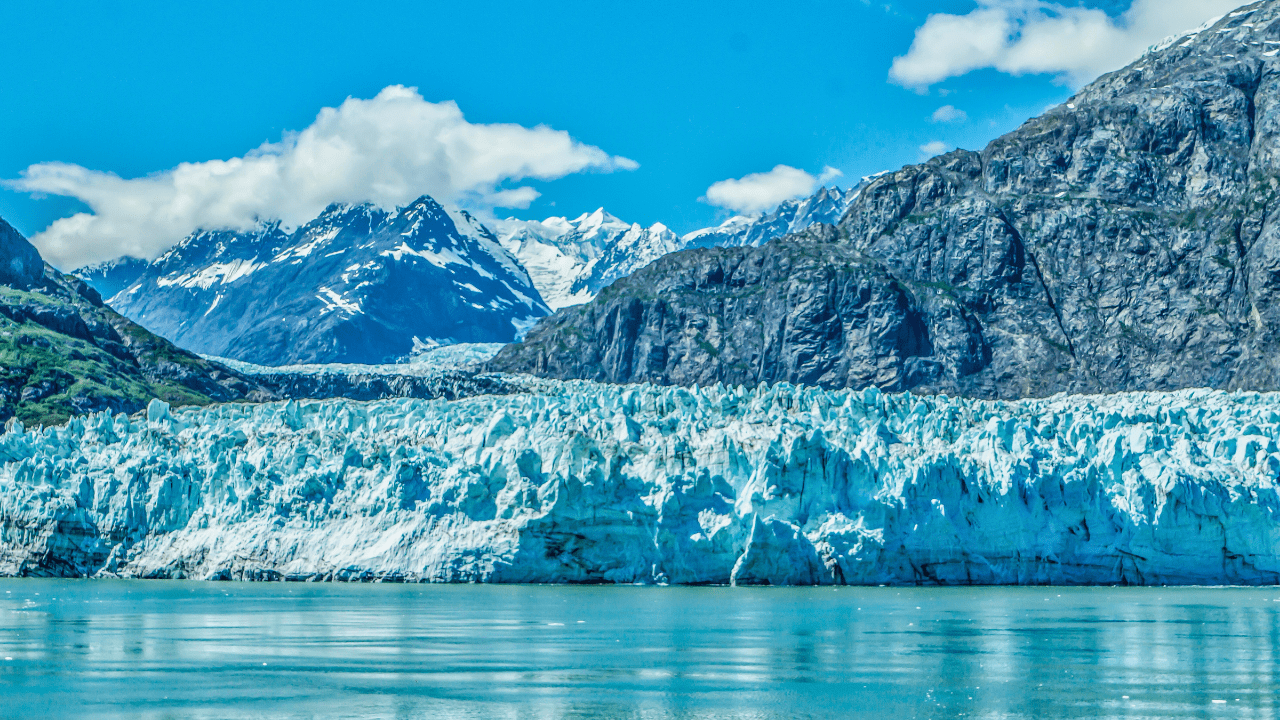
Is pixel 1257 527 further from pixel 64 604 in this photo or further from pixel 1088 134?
pixel 1088 134

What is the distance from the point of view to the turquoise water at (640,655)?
24.5m

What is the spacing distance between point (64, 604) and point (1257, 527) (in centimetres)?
4670

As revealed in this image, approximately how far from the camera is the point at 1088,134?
191 metres

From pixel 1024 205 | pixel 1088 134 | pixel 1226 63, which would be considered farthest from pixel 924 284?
pixel 1226 63

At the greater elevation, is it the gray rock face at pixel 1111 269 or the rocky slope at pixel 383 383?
the gray rock face at pixel 1111 269

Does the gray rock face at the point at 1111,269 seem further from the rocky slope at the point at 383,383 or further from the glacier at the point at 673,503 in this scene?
the glacier at the point at 673,503

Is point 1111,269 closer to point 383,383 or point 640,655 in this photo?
point 383,383

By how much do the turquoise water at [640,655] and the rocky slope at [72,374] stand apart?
374 ft

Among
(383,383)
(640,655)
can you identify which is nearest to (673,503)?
(640,655)

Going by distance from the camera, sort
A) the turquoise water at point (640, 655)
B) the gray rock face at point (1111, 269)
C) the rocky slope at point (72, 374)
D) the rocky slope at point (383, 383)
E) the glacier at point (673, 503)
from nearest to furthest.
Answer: the turquoise water at point (640, 655), the glacier at point (673, 503), the rocky slope at point (72, 374), the rocky slope at point (383, 383), the gray rock face at point (1111, 269)

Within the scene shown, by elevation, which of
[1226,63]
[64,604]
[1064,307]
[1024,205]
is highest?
[1226,63]

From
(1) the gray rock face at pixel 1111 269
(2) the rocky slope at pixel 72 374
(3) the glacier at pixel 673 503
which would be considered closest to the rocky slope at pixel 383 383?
(2) the rocky slope at pixel 72 374

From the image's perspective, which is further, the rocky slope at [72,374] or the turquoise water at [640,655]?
the rocky slope at [72,374]

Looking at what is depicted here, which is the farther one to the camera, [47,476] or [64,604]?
[47,476]
